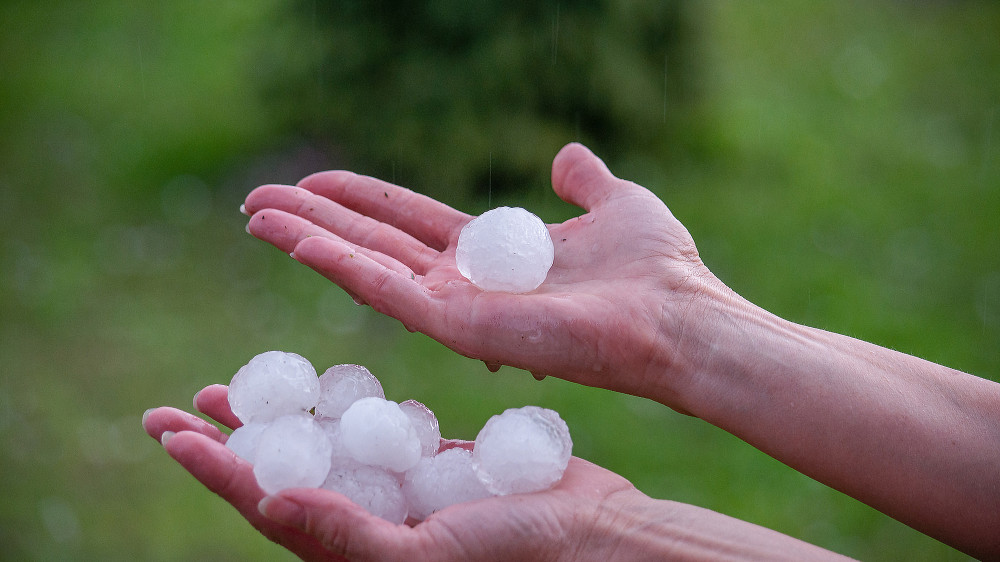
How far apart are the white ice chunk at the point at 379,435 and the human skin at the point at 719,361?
23 centimetres

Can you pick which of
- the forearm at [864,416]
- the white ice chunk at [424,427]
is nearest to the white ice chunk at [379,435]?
the white ice chunk at [424,427]

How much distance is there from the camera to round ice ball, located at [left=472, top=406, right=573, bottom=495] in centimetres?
154

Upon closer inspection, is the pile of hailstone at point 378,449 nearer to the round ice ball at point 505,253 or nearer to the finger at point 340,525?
the finger at point 340,525

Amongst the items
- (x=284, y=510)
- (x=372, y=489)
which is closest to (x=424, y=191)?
(x=372, y=489)

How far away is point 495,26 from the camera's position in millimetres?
3850

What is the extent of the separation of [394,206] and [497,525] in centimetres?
113

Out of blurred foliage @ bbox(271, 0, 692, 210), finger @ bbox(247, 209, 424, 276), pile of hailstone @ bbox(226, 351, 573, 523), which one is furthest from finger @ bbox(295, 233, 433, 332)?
blurred foliage @ bbox(271, 0, 692, 210)

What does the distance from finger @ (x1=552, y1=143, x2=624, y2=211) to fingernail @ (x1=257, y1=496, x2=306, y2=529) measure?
3.87ft

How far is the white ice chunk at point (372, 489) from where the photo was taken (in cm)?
155

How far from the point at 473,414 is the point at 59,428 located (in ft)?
5.06

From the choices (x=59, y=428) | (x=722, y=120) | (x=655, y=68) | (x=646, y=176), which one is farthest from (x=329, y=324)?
(x=722, y=120)

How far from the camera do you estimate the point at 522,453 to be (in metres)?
1.54

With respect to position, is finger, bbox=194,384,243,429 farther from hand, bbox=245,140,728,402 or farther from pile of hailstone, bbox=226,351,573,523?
hand, bbox=245,140,728,402

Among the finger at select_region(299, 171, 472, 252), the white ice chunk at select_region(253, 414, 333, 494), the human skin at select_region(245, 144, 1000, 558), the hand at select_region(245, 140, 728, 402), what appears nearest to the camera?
the white ice chunk at select_region(253, 414, 333, 494)
